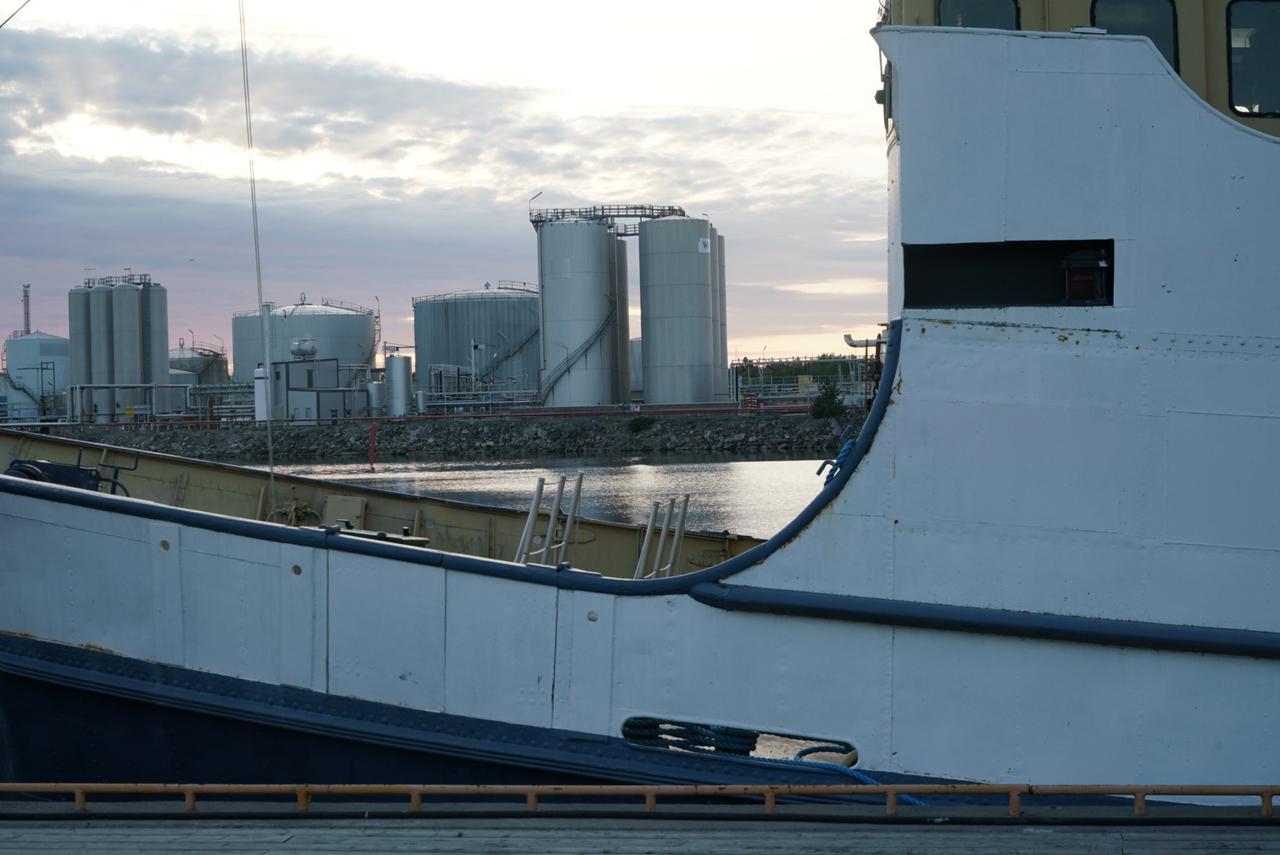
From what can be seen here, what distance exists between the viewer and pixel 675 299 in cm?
5147

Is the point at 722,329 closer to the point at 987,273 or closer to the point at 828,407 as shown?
the point at 828,407

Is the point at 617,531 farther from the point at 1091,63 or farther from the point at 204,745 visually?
the point at 1091,63

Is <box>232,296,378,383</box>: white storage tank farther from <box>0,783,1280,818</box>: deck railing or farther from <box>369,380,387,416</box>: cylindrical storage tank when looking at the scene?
<box>0,783,1280,818</box>: deck railing

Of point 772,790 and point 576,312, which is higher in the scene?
point 576,312

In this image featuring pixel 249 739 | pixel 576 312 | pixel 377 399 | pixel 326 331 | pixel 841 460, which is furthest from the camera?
pixel 326 331

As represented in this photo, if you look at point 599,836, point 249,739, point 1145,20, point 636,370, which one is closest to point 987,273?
point 1145,20

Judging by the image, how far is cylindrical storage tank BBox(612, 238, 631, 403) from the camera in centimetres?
5406

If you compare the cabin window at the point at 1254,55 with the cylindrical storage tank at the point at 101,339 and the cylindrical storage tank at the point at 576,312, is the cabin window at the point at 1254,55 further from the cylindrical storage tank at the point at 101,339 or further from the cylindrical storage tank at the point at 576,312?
the cylindrical storage tank at the point at 101,339

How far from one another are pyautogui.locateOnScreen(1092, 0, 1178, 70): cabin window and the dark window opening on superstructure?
1.07m

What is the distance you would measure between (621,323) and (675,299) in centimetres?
398

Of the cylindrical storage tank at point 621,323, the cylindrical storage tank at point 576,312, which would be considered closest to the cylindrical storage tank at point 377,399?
the cylindrical storage tank at point 576,312

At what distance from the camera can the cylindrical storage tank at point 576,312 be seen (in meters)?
51.9

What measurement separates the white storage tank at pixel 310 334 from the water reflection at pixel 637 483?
18283 millimetres

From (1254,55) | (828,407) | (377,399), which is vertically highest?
(1254,55)
